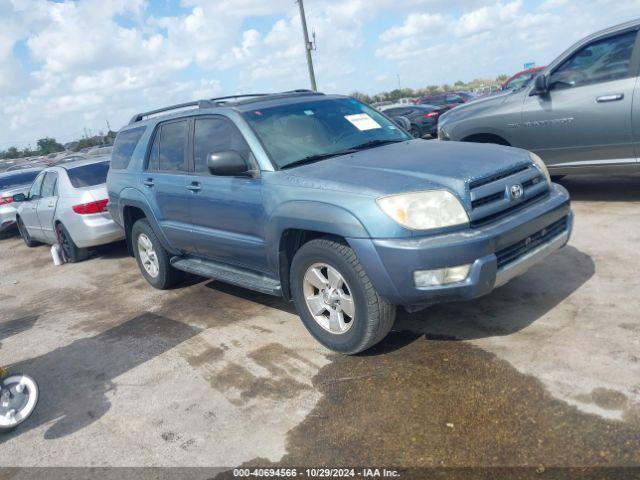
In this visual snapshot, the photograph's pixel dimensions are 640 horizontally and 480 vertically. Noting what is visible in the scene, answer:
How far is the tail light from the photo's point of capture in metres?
7.80

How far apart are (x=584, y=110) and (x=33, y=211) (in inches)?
333

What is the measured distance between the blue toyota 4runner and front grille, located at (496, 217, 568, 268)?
0.04 feet

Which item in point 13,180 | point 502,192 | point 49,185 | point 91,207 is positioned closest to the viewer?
point 502,192

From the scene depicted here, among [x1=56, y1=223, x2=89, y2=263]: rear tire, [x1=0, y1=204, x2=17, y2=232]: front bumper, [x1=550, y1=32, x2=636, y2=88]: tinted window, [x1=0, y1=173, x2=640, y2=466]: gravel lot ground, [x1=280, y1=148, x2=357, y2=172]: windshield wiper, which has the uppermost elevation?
[x1=550, y1=32, x2=636, y2=88]: tinted window

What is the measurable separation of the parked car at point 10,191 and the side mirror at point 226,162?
8.89 metres

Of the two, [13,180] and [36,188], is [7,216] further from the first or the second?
[36,188]

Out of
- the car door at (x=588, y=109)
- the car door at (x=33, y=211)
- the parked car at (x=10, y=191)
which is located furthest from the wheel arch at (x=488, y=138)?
the parked car at (x=10, y=191)

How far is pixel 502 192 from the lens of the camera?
3646 mm

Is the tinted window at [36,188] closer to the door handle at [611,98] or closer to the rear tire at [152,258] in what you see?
the rear tire at [152,258]

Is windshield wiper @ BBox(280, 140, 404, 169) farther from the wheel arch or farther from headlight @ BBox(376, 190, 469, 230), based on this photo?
the wheel arch

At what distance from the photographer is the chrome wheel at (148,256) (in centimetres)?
611

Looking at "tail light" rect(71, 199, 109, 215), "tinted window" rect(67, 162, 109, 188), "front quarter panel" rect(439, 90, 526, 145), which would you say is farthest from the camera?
"tinted window" rect(67, 162, 109, 188)

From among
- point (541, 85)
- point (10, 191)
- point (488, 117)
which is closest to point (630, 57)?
point (541, 85)

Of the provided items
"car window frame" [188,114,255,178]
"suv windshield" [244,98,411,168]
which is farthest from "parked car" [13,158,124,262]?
"suv windshield" [244,98,411,168]
